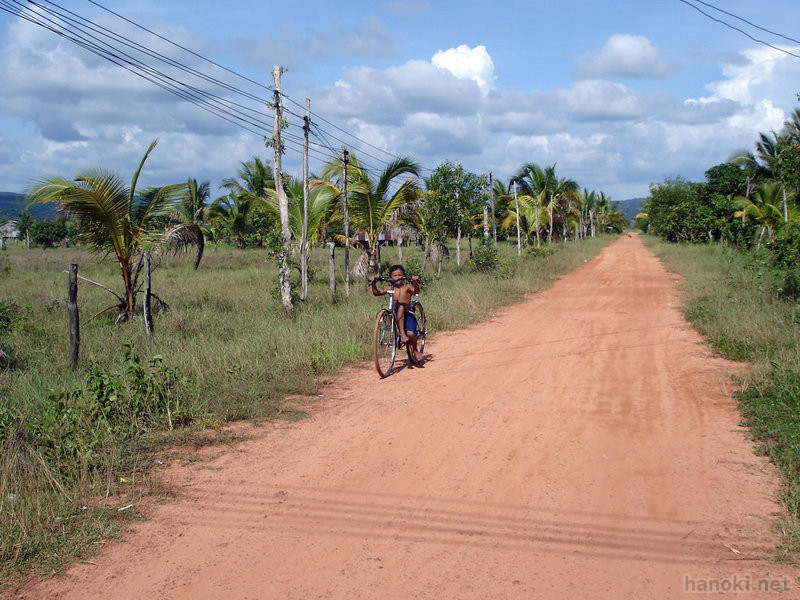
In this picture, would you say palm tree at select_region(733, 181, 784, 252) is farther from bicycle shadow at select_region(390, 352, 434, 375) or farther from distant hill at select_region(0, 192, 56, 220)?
distant hill at select_region(0, 192, 56, 220)

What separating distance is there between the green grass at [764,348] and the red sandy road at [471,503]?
182 mm

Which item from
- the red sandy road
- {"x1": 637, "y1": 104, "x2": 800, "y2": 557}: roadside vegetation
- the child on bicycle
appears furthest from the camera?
the child on bicycle

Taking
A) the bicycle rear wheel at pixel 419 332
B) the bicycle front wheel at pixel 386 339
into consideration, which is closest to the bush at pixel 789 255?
the bicycle rear wheel at pixel 419 332

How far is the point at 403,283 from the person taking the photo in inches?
340

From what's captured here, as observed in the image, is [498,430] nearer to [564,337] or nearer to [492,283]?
[564,337]

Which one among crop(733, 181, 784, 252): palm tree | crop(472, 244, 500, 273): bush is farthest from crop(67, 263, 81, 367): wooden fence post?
crop(733, 181, 784, 252): palm tree

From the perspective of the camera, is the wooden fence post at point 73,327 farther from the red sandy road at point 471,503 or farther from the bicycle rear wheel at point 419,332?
the bicycle rear wheel at point 419,332

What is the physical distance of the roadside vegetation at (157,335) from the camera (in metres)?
4.45

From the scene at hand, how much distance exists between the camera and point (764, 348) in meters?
8.67

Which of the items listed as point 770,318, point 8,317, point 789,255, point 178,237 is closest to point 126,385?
point 178,237

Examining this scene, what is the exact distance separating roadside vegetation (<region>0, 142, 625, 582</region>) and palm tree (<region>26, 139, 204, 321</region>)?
0.03 meters

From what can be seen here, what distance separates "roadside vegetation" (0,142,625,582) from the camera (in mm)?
4445

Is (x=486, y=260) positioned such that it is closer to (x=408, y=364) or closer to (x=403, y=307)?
(x=408, y=364)

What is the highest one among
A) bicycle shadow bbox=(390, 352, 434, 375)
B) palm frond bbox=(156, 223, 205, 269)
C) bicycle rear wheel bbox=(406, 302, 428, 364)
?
palm frond bbox=(156, 223, 205, 269)
